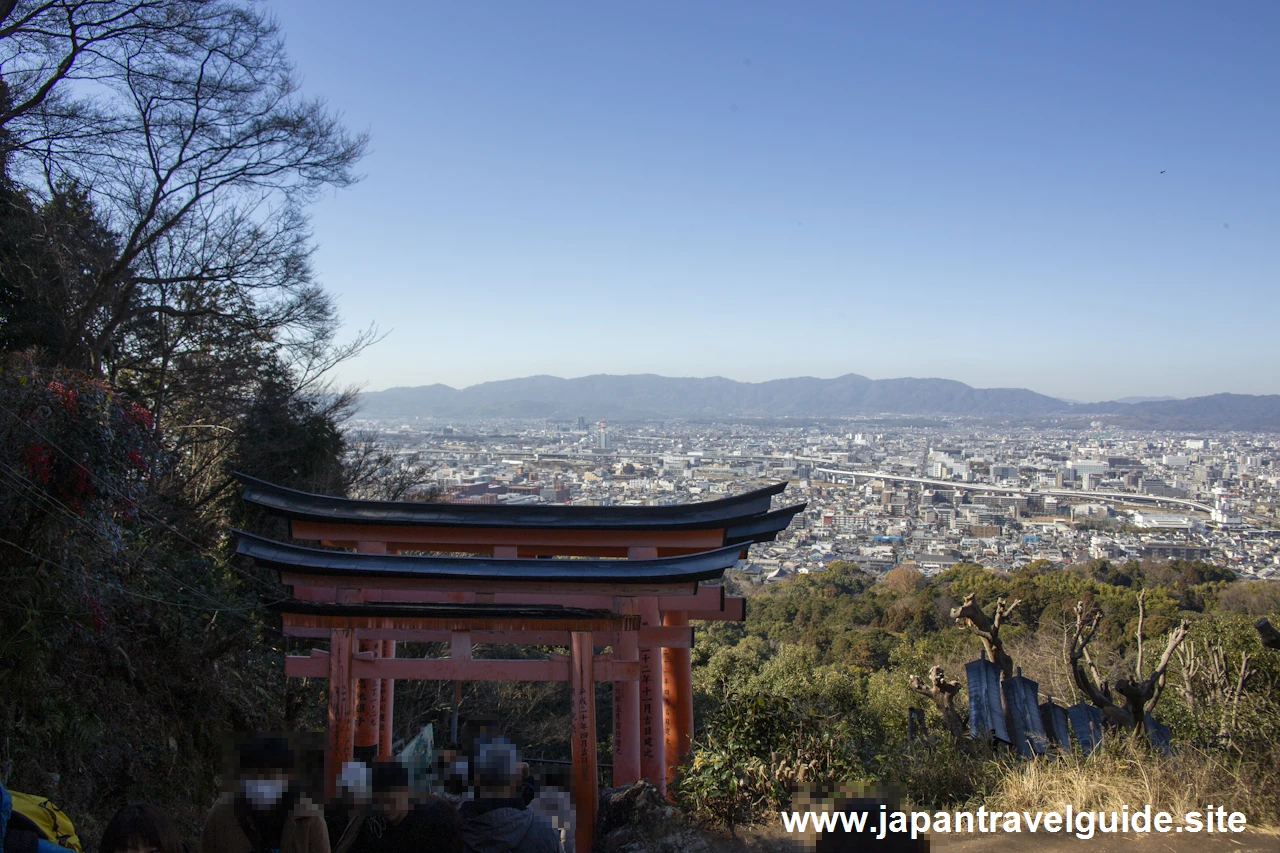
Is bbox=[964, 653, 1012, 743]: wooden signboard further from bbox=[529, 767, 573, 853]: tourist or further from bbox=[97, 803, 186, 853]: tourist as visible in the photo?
bbox=[97, 803, 186, 853]: tourist

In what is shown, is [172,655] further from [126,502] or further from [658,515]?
[658,515]

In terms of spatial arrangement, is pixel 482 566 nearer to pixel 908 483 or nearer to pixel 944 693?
pixel 944 693

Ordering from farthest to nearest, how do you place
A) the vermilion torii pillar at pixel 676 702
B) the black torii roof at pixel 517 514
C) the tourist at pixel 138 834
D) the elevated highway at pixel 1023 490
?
the elevated highway at pixel 1023 490 < the vermilion torii pillar at pixel 676 702 < the black torii roof at pixel 517 514 < the tourist at pixel 138 834

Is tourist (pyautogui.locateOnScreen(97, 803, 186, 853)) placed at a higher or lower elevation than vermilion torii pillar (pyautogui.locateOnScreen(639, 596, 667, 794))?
higher

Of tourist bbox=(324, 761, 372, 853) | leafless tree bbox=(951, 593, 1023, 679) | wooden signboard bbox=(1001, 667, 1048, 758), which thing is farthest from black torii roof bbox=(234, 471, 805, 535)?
tourist bbox=(324, 761, 372, 853)

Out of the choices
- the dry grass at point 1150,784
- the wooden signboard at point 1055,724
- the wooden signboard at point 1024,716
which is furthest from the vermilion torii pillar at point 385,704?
the wooden signboard at point 1055,724

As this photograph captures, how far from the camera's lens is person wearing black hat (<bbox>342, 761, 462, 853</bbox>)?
2.84 meters

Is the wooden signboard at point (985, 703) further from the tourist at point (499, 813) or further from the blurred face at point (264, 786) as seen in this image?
the blurred face at point (264, 786)

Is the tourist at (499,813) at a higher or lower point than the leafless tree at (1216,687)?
higher

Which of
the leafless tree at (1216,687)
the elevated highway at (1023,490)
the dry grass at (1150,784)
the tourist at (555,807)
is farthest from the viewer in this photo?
the elevated highway at (1023,490)

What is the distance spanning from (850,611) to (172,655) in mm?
20082

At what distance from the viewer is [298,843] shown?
275 centimetres

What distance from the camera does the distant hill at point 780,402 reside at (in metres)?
78.9

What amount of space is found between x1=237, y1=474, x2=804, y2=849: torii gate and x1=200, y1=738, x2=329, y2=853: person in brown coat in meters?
2.05
